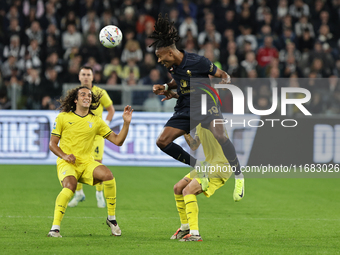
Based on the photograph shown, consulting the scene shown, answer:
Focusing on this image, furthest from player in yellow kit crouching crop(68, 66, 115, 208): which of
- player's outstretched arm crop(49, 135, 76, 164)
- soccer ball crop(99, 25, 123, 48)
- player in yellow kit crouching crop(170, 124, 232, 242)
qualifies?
player in yellow kit crouching crop(170, 124, 232, 242)

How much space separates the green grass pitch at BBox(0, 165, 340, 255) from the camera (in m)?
6.00

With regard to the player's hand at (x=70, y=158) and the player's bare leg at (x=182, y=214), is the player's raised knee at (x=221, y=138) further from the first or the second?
the player's hand at (x=70, y=158)

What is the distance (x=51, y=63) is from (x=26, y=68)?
2.83ft

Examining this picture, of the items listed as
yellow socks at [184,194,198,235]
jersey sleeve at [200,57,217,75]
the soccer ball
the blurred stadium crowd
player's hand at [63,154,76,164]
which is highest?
the blurred stadium crowd

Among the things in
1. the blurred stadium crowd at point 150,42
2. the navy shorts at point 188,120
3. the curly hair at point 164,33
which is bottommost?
the navy shorts at point 188,120

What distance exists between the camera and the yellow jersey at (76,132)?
23.0 ft

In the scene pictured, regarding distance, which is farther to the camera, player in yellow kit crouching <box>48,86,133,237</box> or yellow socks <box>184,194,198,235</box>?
player in yellow kit crouching <box>48,86,133,237</box>

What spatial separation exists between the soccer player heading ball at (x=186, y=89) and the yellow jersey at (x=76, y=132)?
3.06 feet

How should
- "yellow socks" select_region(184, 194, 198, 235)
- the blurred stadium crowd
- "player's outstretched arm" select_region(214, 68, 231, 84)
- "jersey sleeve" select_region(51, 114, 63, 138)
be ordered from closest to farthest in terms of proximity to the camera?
A: "yellow socks" select_region(184, 194, 198, 235), "player's outstretched arm" select_region(214, 68, 231, 84), "jersey sleeve" select_region(51, 114, 63, 138), the blurred stadium crowd

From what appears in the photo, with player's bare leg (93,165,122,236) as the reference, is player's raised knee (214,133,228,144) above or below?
above

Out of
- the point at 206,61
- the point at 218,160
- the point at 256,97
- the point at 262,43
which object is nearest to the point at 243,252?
the point at 218,160

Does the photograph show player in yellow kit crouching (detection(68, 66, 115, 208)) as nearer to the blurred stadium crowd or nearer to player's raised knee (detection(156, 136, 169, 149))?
player's raised knee (detection(156, 136, 169, 149))

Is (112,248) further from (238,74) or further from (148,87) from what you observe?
(238,74)

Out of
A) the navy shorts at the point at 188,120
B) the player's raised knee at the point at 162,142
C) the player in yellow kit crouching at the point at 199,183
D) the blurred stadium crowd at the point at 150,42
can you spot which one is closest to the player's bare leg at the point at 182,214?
the player in yellow kit crouching at the point at 199,183
